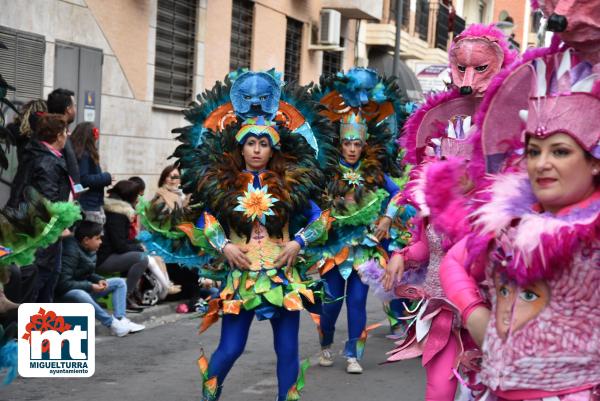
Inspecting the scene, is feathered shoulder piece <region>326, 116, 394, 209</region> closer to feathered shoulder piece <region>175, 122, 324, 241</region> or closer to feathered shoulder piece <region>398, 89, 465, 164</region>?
feathered shoulder piece <region>398, 89, 465, 164</region>

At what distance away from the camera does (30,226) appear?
20.1 ft

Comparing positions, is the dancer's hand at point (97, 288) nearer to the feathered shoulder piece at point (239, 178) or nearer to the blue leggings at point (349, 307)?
the blue leggings at point (349, 307)

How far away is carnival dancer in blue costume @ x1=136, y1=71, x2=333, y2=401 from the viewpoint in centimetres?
621

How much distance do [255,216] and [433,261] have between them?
1.17 metres

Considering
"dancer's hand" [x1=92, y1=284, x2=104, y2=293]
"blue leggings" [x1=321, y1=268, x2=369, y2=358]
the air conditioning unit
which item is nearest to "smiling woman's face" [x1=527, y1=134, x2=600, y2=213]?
"blue leggings" [x1=321, y1=268, x2=369, y2=358]

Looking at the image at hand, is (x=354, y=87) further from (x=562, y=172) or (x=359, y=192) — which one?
(x=562, y=172)

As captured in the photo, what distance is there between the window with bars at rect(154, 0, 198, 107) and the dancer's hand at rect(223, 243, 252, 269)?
10649 millimetres

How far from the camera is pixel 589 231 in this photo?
3451mm

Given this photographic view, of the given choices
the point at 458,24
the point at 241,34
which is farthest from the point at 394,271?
the point at 458,24

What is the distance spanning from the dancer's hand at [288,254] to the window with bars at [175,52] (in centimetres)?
1060

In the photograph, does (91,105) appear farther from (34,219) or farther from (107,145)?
(34,219)

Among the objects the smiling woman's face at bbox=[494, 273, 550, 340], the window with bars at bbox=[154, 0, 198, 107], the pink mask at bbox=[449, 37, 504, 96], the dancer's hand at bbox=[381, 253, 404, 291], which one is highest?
the window with bars at bbox=[154, 0, 198, 107]

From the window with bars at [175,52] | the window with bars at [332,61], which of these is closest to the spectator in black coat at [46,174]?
the window with bars at [175,52]

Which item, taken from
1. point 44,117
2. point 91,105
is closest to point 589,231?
point 44,117
